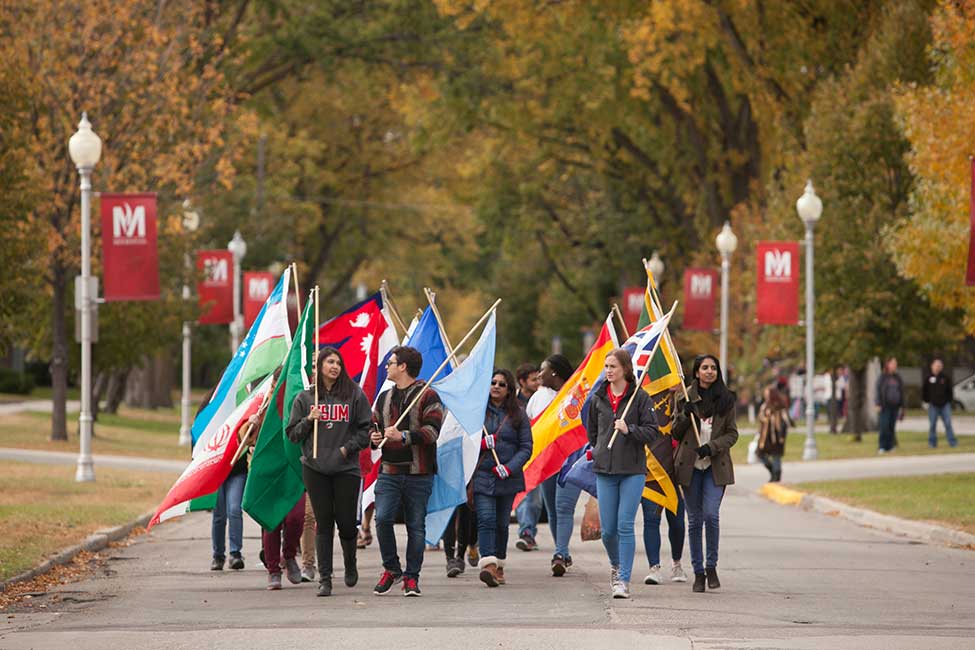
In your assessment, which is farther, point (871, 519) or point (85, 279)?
point (85, 279)

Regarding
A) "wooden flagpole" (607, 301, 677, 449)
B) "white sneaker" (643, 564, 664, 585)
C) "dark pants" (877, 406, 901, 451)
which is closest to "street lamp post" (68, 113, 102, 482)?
"wooden flagpole" (607, 301, 677, 449)

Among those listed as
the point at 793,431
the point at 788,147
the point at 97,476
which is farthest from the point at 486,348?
the point at 793,431

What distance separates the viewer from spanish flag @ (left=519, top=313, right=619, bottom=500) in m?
16.1

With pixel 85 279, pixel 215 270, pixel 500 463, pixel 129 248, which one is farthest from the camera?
pixel 215 270

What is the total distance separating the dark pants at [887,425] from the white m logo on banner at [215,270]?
13905 mm

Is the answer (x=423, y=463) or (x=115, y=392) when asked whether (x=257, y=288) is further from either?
(x=423, y=463)

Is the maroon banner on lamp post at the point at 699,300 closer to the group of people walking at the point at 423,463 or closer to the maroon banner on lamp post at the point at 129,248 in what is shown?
the maroon banner on lamp post at the point at 129,248

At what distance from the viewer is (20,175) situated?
2209cm

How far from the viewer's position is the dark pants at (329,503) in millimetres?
13477

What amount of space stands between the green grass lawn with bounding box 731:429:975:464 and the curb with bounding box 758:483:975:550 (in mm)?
8375

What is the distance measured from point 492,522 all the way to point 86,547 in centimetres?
489

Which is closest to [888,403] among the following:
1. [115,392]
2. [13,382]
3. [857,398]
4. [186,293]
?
[857,398]

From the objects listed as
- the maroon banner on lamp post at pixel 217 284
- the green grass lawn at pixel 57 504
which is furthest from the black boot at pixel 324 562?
the maroon banner on lamp post at pixel 217 284

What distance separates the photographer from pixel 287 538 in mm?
14406
